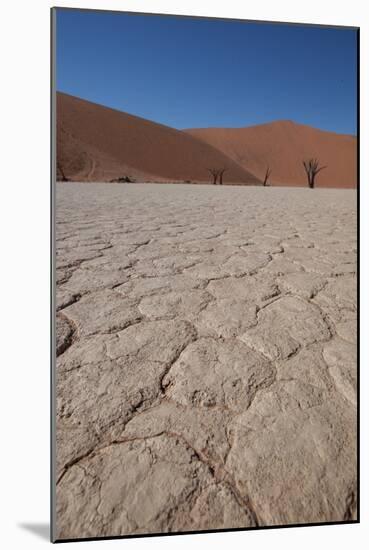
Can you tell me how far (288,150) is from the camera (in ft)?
16.6

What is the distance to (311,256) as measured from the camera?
7.16 ft

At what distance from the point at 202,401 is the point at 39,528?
545 mm

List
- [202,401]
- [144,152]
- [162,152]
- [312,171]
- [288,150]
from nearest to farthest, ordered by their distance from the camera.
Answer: [202,401]
[312,171]
[288,150]
[144,152]
[162,152]

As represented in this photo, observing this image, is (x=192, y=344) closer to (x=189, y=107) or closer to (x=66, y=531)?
(x=66, y=531)

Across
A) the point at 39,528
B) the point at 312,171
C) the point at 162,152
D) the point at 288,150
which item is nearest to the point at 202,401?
the point at 39,528

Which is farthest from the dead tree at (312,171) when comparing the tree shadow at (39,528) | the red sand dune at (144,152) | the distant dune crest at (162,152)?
the red sand dune at (144,152)

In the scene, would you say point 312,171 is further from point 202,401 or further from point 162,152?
point 162,152

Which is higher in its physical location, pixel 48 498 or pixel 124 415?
pixel 124 415

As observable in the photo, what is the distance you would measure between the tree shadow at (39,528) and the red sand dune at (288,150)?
137 cm

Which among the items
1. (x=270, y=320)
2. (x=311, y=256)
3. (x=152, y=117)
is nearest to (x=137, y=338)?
(x=270, y=320)

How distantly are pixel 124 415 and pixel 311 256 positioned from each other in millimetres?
1634

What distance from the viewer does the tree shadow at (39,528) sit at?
3.15 ft

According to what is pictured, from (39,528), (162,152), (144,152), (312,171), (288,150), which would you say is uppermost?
(162,152)

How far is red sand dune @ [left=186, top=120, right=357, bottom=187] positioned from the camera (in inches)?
53.0
